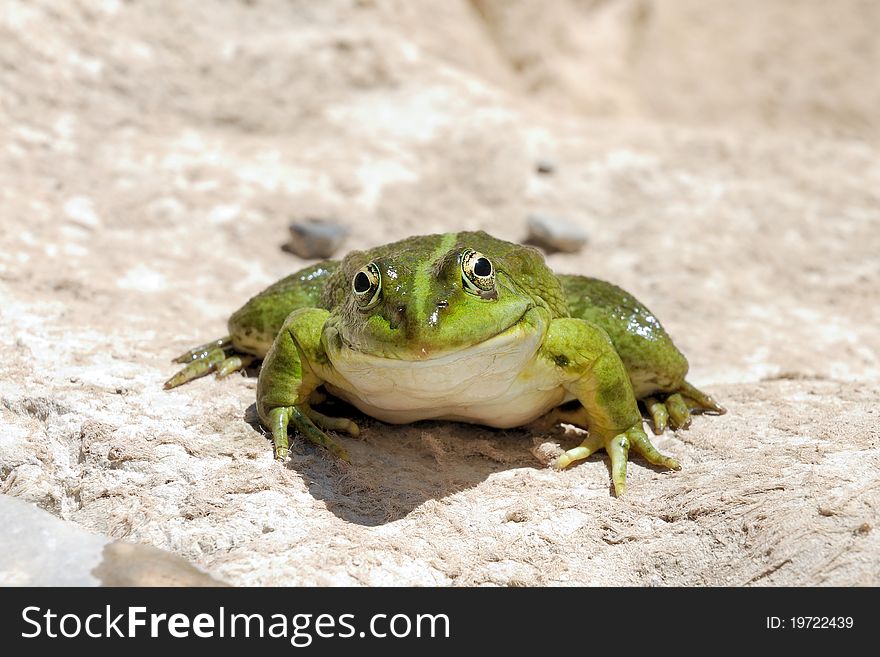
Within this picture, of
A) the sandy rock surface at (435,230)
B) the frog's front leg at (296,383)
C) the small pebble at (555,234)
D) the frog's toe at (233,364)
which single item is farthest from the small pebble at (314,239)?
the frog's front leg at (296,383)

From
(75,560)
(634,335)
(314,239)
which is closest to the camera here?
(75,560)

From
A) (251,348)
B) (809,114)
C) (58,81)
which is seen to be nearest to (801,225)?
(809,114)

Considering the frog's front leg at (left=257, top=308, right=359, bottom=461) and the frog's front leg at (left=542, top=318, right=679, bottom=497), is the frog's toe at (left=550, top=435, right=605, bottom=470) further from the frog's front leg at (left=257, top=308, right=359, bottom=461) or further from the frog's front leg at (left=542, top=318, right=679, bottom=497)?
the frog's front leg at (left=257, top=308, right=359, bottom=461)

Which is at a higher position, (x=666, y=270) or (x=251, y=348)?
(x=666, y=270)

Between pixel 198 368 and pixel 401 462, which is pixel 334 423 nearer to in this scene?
pixel 401 462

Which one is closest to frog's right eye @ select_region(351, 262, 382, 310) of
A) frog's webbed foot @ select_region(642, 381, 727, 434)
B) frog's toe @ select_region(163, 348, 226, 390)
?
frog's toe @ select_region(163, 348, 226, 390)

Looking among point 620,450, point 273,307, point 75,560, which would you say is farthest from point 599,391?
point 75,560
